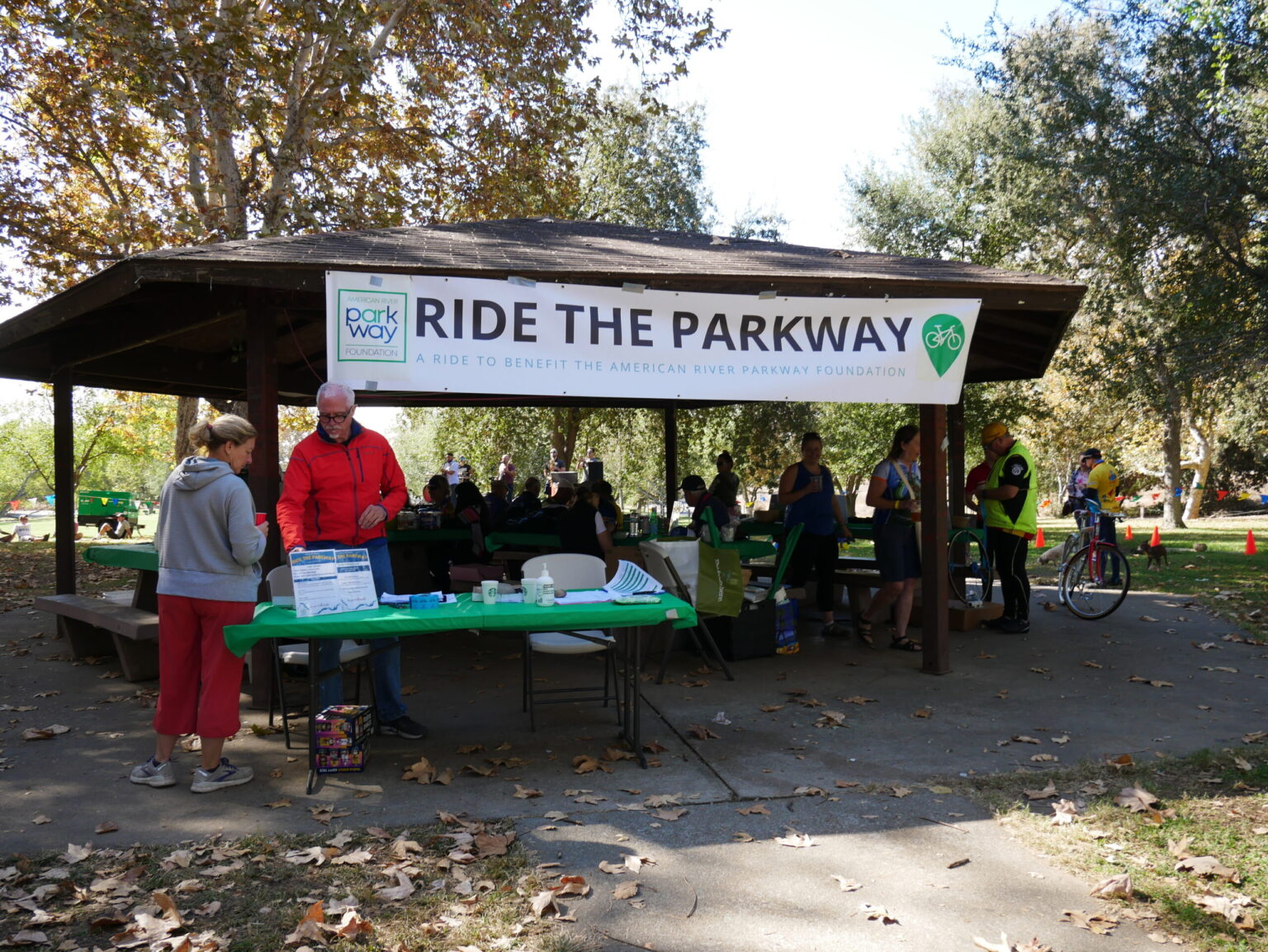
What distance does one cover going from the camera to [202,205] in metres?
15.7

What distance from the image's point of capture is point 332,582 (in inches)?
181

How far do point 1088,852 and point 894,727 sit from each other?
191cm

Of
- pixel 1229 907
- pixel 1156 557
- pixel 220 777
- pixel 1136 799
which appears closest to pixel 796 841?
pixel 1229 907

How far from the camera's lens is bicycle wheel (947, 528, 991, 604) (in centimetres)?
968

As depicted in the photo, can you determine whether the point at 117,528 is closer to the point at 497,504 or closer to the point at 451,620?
the point at 497,504

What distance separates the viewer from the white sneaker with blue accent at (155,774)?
4684 millimetres

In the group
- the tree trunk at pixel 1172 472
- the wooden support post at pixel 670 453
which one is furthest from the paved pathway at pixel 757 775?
the tree trunk at pixel 1172 472

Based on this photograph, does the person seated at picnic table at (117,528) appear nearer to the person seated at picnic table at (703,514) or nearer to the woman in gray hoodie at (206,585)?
the person seated at picnic table at (703,514)

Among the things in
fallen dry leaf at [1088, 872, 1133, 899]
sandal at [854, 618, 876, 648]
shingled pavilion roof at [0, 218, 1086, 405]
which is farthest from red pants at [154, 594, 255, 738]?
sandal at [854, 618, 876, 648]

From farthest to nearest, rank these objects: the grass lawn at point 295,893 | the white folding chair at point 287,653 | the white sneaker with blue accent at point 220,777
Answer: the white folding chair at point 287,653 < the white sneaker with blue accent at point 220,777 < the grass lawn at point 295,893

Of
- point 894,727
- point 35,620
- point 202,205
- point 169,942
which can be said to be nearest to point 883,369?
point 894,727

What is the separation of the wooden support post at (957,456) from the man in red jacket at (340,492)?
6.87 metres

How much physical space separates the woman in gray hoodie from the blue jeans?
25.4 inches

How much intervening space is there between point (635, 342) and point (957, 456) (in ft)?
19.0
